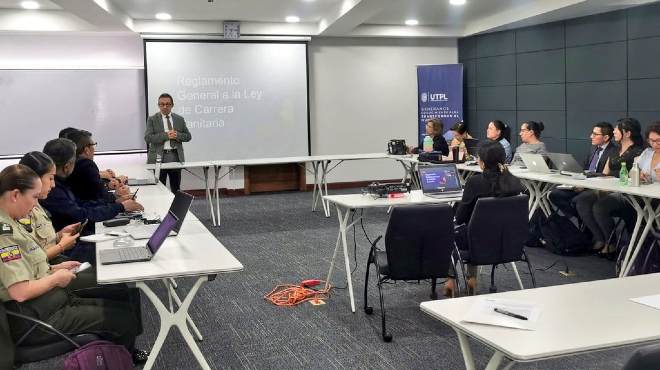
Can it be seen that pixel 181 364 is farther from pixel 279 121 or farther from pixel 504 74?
pixel 504 74

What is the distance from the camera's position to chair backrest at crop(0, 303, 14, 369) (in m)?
2.43

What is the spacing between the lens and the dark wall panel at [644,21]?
7.49 meters

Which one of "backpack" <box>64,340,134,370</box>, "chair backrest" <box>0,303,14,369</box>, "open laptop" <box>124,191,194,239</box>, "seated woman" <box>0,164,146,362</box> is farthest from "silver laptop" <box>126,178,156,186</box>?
"chair backrest" <box>0,303,14,369</box>

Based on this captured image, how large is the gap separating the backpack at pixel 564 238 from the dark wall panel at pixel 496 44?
469 centimetres

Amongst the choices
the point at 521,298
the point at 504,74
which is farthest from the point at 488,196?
the point at 504,74

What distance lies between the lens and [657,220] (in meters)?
4.85

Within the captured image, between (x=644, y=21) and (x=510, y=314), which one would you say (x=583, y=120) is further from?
(x=510, y=314)

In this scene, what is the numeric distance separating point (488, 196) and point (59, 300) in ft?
8.55

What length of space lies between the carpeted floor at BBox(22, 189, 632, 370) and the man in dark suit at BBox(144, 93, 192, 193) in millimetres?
1807

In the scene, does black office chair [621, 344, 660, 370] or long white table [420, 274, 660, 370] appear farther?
long white table [420, 274, 660, 370]

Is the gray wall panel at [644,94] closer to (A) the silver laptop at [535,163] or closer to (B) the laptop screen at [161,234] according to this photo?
(A) the silver laptop at [535,163]

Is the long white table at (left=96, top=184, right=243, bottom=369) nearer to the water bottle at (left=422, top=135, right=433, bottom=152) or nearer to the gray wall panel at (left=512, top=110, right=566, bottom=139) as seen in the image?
the water bottle at (left=422, top=135, right=433, bottom=152)

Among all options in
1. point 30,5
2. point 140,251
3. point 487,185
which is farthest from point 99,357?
point 30,5

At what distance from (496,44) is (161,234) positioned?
835 cm
